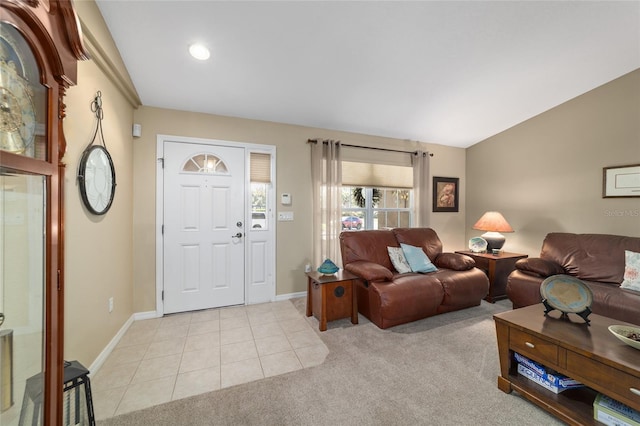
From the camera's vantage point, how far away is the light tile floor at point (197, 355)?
1.70 meters

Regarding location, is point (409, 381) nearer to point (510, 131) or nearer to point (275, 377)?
point (275, 377)

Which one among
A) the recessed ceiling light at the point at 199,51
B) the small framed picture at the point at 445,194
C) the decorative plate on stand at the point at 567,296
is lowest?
the decorative plate on stand at the point at 567,296

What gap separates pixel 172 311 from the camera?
116 inches

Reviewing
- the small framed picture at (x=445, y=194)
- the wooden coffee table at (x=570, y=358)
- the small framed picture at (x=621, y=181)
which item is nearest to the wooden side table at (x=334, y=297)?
the wooden coffee table at (x=570, y=358)

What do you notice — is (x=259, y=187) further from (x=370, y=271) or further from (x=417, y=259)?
(x=417, y=259)

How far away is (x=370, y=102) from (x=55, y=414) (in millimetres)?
3505

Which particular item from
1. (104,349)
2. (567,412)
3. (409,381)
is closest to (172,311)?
(104,349)


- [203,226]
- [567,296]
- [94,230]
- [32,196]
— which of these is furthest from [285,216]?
[567,296]

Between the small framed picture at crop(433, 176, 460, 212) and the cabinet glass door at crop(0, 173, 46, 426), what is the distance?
4749mm

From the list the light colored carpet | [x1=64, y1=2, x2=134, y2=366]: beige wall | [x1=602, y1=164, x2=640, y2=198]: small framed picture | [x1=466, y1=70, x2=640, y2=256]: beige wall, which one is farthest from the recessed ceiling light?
[x1=602, y1=164, x2=640, y2=198]: small framed picture

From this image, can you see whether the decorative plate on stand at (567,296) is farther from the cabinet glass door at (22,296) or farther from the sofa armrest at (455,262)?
the cabinet glass door at (22,296)

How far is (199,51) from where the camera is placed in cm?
220

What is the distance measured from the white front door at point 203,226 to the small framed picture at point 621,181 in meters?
4.52

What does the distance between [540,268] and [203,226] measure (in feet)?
13.1
